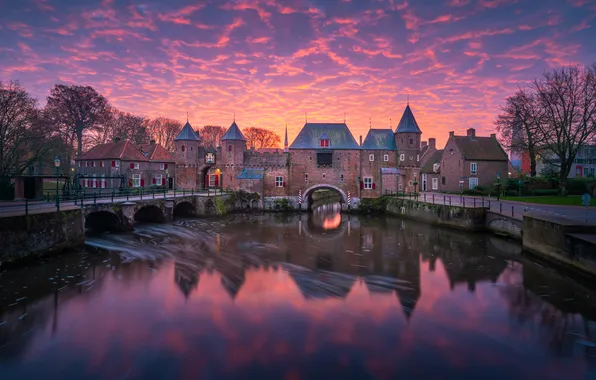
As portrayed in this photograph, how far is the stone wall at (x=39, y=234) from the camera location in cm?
1217

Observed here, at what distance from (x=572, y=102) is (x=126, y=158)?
132 ft

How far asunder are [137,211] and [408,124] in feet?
93.1

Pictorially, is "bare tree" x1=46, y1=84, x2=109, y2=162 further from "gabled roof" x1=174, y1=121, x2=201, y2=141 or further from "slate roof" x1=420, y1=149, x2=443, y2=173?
"slate roof" x1=420, y1=149, x2=443, y2=173

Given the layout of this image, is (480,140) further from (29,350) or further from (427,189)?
(29,350)

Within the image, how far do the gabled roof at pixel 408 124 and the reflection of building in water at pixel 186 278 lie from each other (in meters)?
29.1

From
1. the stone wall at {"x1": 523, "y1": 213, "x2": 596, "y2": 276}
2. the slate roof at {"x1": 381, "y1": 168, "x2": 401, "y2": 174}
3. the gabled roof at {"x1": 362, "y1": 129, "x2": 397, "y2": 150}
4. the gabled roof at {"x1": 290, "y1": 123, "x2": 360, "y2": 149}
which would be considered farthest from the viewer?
the gabled roof at {"x1": 290, "y1": 123, "x2": 360, "y2": 149}

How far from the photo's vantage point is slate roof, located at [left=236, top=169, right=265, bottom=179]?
36219 mm

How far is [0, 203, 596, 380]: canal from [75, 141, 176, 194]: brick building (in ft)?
58.0

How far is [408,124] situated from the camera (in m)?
36.3

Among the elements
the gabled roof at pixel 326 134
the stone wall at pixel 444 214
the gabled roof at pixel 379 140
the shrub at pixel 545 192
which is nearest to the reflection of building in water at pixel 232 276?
the stone wall at pixel 444 214

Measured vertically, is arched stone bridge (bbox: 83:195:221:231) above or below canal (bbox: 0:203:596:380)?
above

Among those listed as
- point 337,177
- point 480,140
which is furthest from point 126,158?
point 480,140

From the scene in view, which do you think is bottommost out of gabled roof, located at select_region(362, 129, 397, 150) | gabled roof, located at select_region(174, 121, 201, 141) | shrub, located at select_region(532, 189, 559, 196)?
shrub, located at select_region(532, 189, 559, 196)

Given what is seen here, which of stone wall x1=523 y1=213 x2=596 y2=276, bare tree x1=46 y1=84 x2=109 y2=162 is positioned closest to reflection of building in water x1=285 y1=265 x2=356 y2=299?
stone wall x1=523 y1=213 x2=596 y2=276
